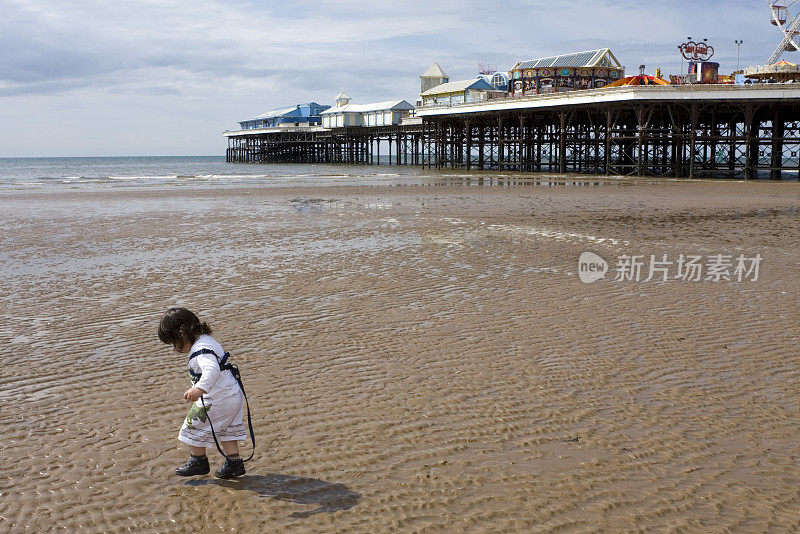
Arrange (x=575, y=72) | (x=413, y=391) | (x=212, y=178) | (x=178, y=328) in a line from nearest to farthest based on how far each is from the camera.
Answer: (x=178, y=328)
(x=413, y=391)
(x=212, y=178)
(x=575, y=72)

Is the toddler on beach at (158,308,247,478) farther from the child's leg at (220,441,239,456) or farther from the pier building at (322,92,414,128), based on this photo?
the pier building at (322,92,414,128)

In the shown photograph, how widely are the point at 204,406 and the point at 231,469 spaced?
1.16 ft

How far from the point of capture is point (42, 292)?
885 cm

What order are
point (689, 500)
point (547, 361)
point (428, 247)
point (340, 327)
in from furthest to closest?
point (428, 247)
point (340, 327)
point (547, 361)
point (689, 500)

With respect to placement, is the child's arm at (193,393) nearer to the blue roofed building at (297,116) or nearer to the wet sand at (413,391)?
the wet sand at (413,391)

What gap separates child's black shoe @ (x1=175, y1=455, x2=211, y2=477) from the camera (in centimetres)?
389

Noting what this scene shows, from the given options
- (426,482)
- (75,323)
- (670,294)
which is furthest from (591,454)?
(75,323)

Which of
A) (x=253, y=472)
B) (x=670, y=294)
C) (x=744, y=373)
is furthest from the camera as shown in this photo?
(x=670, y=294)

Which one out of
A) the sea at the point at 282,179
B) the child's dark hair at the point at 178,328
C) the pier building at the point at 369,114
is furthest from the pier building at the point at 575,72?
the child's dark hair at the point at 178,328

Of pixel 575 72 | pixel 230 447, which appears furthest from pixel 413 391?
pixel 575 72

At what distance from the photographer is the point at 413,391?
5246mm

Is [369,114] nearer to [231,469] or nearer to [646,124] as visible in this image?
[646,124]

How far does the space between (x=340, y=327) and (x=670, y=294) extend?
12.7ft

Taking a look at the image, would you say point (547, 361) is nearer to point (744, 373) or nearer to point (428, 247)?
point (744, 373)
